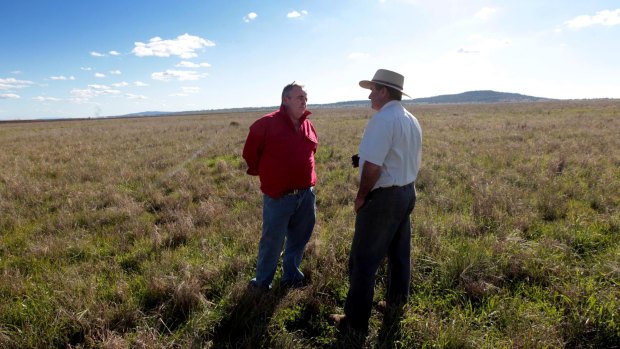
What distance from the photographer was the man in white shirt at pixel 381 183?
2.72m

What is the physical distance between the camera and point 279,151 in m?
3.48

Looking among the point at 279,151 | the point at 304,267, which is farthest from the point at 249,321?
the point at 279,151

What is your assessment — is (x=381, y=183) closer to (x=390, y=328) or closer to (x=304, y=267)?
(x=390, y=328)

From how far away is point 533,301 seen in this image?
3.57m

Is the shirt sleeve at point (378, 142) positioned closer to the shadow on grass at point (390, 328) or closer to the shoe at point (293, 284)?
the shadow on grass at point (390, 328)

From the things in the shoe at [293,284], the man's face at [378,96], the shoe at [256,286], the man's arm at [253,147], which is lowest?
the shoe at [293,284]

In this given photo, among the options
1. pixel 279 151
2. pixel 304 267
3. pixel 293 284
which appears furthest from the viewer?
pixel 304 267

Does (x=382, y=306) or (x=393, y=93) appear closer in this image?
(x=393, y=93)

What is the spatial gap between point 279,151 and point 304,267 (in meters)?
1.57

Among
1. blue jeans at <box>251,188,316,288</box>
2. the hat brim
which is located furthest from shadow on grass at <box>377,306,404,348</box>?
the hat brim

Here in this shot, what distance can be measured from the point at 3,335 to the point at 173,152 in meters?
11.9

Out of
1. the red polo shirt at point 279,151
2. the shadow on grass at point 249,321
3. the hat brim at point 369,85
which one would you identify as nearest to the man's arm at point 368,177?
the hat brim at point 369,85

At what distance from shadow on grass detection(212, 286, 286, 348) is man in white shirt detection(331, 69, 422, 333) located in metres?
0.79

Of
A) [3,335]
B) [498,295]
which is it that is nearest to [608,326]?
[498,295]
